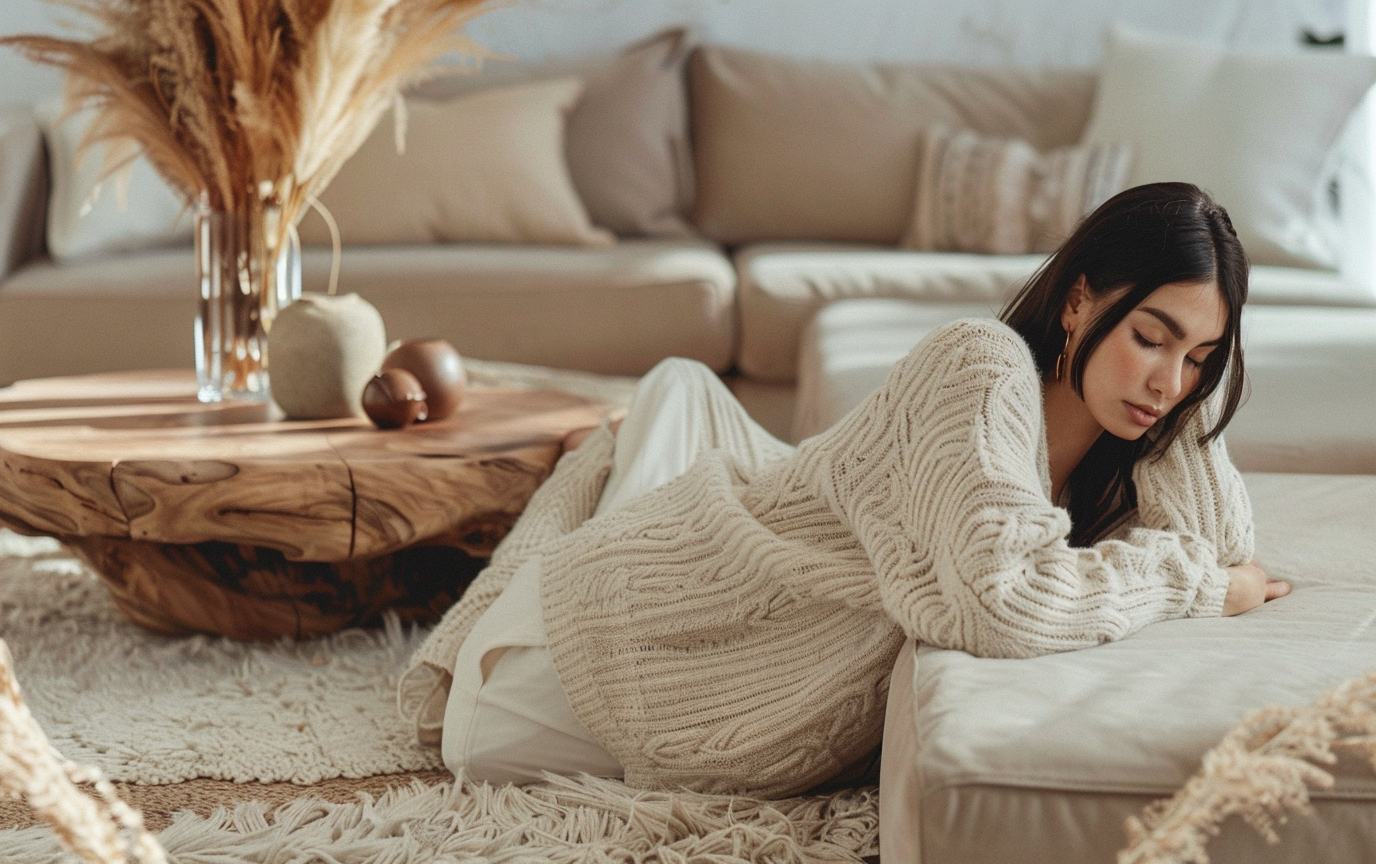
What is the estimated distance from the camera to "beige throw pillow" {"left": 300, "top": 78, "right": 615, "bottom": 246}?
3.11m

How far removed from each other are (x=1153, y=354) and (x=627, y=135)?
230 cm

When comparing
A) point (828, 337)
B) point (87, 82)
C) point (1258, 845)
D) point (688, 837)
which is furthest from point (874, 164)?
point (1258, 845)

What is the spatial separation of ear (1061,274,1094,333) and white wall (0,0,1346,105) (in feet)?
8.62

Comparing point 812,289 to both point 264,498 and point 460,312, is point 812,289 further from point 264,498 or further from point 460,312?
point 264,498

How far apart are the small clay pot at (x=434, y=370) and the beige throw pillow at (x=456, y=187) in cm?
129

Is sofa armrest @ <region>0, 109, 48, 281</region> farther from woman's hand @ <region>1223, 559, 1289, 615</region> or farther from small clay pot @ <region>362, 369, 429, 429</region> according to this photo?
woman's hand @ <region>1223, 559, 1289, 615</region>

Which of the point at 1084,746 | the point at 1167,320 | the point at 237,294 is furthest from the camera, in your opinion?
the point at 237,294

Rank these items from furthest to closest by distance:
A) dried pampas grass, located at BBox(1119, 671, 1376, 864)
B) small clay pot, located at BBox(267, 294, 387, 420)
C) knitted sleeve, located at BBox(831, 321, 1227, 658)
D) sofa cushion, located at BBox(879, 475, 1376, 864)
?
small clay pot, located at BBox(267, 294, 387, 420) < knitted sleeve, located at BBox(831, 321, 1227, 658) < sofa cushion, located at BBox(879, 475, 1376, 864) < dried pampas grass, located at BBox(1119, 671, 1376, 864)

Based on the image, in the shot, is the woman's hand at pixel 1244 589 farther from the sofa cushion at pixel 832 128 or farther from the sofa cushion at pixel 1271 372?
the sofa cushion at pixel 832 128

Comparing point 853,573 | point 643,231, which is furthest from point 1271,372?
point 643,231

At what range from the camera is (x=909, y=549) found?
3.74 feet

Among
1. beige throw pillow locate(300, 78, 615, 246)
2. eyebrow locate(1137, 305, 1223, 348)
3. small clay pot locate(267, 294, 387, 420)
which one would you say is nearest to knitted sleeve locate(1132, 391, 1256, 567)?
eyebrow locate(1137, 305, 1223, 348)

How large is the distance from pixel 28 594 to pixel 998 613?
63.5 inches

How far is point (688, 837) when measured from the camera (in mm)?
1229
